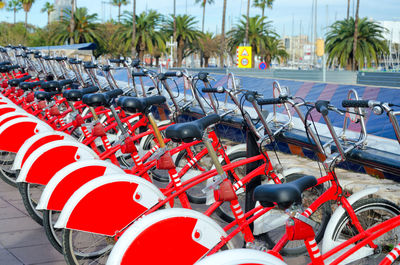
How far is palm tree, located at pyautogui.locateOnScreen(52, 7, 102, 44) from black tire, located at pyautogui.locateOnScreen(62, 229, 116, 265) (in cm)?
5247

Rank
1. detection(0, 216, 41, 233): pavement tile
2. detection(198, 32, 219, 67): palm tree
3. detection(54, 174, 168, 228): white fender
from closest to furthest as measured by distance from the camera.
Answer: detection(54, 174, 168, 228): white fender
detection(0, 216, 41, 233): pavement tile
detection(198, 32, 219, 67): palm tree

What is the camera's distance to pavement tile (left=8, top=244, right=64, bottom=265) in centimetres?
440

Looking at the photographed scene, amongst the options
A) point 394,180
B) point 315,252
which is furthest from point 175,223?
point 394,180

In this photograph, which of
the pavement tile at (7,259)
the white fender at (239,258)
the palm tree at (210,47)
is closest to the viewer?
the white fender at (239,258)

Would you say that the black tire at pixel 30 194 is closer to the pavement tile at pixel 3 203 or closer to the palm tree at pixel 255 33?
the pavement tile at pixel 3 203

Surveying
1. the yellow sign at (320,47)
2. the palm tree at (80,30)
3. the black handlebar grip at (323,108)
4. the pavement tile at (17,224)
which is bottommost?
the pavement tile at (17,224)

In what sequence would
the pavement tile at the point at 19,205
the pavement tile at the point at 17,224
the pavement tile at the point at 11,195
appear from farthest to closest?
the pavement tile at the point at 11,195 < the pavement tile at the point at 19,205 < the pavement tile at the point at 17,224

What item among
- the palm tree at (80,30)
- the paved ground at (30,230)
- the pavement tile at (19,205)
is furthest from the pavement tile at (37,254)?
the palm tree at (80,30)

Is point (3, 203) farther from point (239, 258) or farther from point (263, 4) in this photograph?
point (263, 4)

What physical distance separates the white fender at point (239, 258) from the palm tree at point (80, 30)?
54.1m

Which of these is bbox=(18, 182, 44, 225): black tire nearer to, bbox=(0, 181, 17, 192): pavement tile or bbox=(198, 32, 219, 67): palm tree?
bbox=(0, 181, 17, 192): pavement tile

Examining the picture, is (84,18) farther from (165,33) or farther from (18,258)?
(18,258)

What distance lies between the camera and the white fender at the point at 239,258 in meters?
2.35

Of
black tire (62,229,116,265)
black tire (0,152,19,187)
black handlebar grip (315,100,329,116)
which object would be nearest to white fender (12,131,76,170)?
black tire (0,152,19,187)
